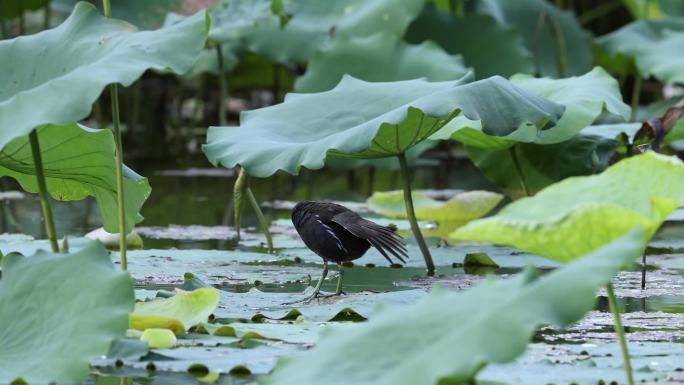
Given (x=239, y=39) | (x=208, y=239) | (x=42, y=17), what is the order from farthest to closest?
(x=42, y=17)
(x=239, y=39)
(x=208, y=239)

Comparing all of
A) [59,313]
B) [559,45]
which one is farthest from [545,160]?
[559,45]

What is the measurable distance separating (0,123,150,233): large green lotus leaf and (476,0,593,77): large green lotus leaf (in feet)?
16.3

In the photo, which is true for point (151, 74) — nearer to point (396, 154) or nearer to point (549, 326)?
point (396, 154)

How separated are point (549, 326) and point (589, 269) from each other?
1.15m

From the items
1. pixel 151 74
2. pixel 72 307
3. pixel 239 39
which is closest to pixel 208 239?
pixel 72 307

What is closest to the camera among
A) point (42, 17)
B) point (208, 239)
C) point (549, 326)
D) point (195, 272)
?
point (549, 326)

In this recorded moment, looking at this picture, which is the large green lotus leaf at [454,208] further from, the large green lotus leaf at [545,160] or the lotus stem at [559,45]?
the lotus stem at [559,45]

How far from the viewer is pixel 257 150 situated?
3062 mm

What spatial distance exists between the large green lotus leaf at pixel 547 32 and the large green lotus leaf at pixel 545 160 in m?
3.27

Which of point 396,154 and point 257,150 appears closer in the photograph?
point 257,150

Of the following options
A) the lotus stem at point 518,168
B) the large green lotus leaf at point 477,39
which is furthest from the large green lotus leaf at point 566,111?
the large green lotus leaf at point 477,39

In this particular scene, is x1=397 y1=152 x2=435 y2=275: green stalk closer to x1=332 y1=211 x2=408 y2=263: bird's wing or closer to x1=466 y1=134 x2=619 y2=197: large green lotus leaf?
x1=332 y1=211 x2=408 y2=263: bird's wing

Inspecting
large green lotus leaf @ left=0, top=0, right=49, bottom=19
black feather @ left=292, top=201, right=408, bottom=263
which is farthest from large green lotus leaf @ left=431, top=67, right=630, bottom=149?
large green lotus leaf @ left=0, top=0, right=49, bottom=19

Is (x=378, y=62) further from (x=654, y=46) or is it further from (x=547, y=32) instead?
(x=547, y=32)
